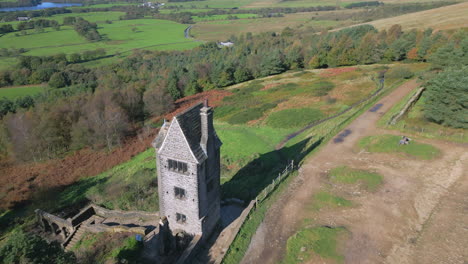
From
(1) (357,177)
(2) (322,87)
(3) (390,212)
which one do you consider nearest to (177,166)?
(3) (390,212)

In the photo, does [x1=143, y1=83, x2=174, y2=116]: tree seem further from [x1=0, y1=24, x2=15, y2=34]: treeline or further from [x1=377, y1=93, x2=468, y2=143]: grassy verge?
[x1=0, y1=24, x2=15, y2=34]: treeline

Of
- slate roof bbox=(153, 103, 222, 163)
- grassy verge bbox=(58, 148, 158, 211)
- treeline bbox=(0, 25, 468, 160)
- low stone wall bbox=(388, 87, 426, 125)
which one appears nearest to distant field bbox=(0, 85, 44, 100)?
treeline bbox=(0, 25, 468, 160)

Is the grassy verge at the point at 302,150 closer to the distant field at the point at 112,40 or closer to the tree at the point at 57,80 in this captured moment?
the tree at the point at 57,80

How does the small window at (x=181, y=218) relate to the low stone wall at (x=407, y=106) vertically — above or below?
below

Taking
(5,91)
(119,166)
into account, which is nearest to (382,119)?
(119,166)

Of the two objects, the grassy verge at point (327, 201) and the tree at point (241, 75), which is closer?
the grassy verge at point (327, 201)

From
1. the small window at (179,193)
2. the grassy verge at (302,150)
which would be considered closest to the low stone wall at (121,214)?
the small window at (179,193)
